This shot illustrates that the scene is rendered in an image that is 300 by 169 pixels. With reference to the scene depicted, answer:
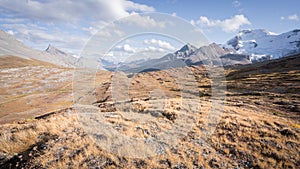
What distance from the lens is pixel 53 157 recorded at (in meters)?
12.5

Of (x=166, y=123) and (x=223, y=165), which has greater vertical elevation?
(x=166, y=123)

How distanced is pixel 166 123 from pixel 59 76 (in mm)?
155008

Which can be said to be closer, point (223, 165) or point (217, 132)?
point (223, 165)

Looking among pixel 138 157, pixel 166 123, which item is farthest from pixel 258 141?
pixel 138 157

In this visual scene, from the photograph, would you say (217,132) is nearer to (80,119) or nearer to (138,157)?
(138,157)

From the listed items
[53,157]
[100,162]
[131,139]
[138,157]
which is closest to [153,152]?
[138,157]

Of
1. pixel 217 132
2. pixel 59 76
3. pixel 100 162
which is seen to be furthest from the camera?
pixel 59 76

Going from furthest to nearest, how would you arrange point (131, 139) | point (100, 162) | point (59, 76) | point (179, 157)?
point (59, 76) → point (131, 139) → point (179, 157) → point (100, 162)

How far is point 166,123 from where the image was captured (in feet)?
64.0

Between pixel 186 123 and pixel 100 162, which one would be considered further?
pixel 186 123

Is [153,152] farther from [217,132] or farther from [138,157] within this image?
[217,132]

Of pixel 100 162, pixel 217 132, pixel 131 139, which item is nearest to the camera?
pixel 100 162

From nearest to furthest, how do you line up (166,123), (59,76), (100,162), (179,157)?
1. (100,162)
2. (179,157)
3. (166,123)
4. (59,76)

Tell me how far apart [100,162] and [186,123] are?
10711 millimetres
